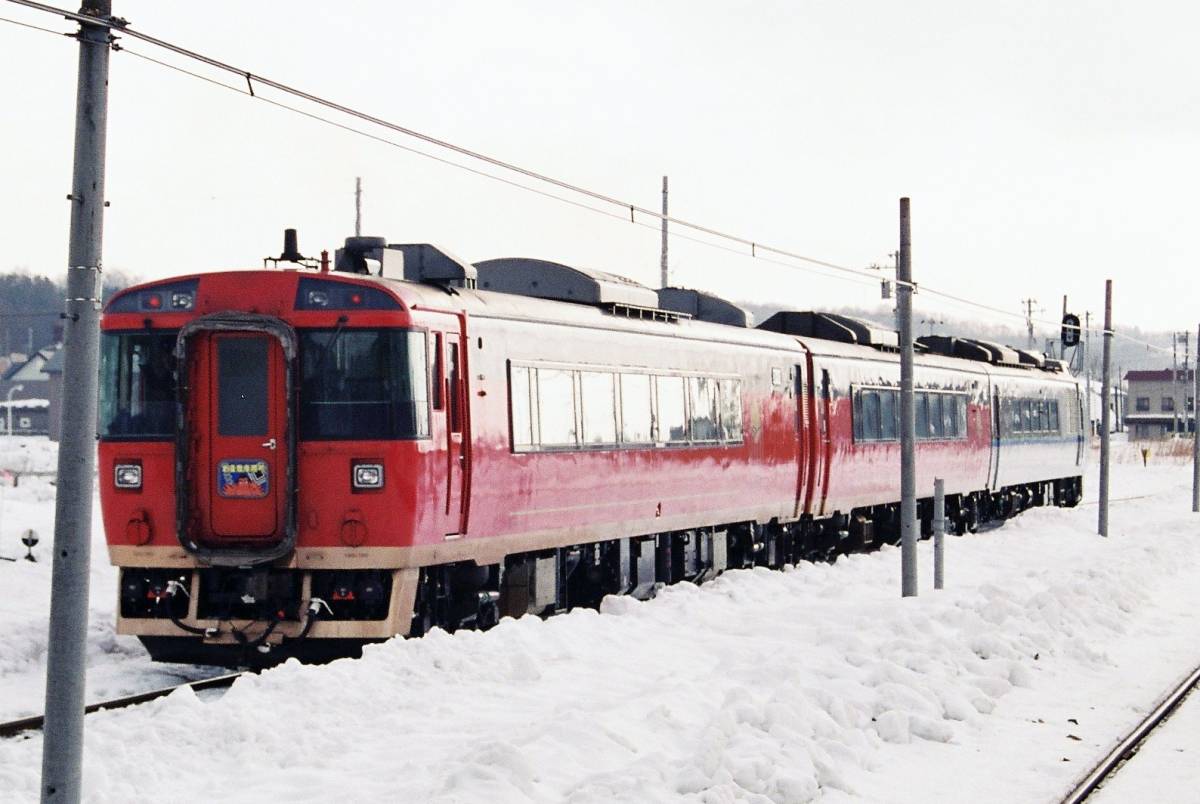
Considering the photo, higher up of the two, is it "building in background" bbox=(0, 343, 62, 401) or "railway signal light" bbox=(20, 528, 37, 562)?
"building in background" bbox=(0, 343, 62, 401)

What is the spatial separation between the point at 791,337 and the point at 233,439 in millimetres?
11569

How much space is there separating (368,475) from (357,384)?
0.72m

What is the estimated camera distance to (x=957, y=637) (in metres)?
13.9

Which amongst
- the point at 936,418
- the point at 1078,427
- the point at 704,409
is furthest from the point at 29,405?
the point at 704,409

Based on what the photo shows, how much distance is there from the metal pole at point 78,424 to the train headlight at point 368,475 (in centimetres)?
635

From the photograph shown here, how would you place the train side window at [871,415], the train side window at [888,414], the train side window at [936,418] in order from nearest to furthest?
1. the train side window at [871,415]
2. the train side window at [888,414]
3. the train side window at [936,418]

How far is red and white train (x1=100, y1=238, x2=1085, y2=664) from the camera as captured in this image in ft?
42.0

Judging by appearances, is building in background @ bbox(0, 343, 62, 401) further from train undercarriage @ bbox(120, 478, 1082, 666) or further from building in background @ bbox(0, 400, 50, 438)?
train undercarriage @ bbox(120, 478, 1082, 666)

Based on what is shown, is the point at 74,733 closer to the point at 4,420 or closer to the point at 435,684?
the point at 435,684

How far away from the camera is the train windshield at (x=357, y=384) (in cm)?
1284

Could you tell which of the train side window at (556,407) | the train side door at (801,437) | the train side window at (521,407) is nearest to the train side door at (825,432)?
the train side door at (801,437)

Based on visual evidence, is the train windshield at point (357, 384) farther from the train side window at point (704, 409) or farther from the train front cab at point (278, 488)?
the train side window at point (704, 409)

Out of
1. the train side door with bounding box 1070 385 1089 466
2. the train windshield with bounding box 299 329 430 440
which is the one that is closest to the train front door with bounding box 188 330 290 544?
the train windshield with bounding box 299 329 430 440

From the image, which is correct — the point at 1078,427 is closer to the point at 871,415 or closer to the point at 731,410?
the point at 871,415
